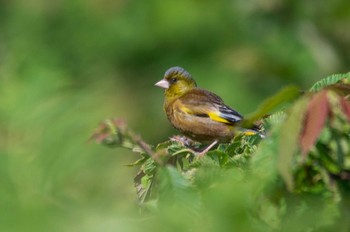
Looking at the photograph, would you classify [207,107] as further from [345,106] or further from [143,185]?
[345,106]

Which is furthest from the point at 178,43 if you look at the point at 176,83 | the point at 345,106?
the point at 345,106

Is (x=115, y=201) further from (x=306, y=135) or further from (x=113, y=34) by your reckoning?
(x=113, y=34)

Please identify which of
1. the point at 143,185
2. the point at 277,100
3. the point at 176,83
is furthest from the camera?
the point at 176,83

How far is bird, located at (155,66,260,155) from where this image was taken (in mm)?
5406

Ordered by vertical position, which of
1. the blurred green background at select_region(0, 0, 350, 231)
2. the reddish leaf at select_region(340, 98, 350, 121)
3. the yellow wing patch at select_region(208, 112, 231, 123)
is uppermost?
the blurred green background at select_region(0, 0, 350, 231)

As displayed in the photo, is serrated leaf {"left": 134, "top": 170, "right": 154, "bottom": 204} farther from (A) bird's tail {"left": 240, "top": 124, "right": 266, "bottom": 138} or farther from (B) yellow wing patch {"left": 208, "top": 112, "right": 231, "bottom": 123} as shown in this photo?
(B) yellow wing patch {"left": 208, "top": 112, "right": 231, "bottom": 123}

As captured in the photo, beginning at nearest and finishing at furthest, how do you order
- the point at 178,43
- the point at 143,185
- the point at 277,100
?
the point at 277,100 < the point at 143,185 < the point at 178,43

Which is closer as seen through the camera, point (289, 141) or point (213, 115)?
point (289, 141)

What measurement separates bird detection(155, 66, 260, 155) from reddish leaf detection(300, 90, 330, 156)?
3221 millimetres

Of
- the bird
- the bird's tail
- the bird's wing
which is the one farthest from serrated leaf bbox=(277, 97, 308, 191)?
the bird's wing

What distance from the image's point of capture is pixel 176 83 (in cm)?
628

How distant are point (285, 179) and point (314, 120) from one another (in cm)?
14

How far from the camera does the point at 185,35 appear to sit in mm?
12164

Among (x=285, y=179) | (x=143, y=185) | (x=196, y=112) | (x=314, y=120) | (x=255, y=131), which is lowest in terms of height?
(x=285, y=179)
